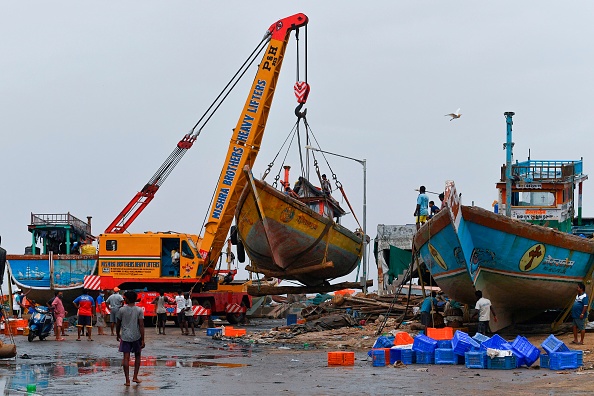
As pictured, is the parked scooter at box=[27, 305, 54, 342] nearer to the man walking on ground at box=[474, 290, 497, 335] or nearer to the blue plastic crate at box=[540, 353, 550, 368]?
the man walking on ground at box=[474, 290, 497, 335]

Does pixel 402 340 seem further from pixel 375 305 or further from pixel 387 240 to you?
pixel 387 240

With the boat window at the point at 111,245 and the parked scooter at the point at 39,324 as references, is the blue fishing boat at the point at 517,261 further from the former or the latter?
the boat window at the point at 111,245

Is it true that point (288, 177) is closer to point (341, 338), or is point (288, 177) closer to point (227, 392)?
point (341, 338)

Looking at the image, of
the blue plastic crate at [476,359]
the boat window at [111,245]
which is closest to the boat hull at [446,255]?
the blue plastic crate at [476,359]

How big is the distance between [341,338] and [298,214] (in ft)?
26.5

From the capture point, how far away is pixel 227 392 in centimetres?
1390

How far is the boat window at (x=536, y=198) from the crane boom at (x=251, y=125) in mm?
10437

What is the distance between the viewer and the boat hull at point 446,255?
23266 millimetres

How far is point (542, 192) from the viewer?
1134 inches

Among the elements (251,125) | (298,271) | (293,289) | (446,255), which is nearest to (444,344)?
(446,255)

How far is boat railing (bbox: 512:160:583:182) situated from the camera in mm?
28875

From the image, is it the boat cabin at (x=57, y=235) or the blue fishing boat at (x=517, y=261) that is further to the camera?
the boat cabin at (x=57, y=235)

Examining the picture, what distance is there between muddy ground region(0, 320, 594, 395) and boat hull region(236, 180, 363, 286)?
9007 millimetres

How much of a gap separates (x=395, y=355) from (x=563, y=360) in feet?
9.83
